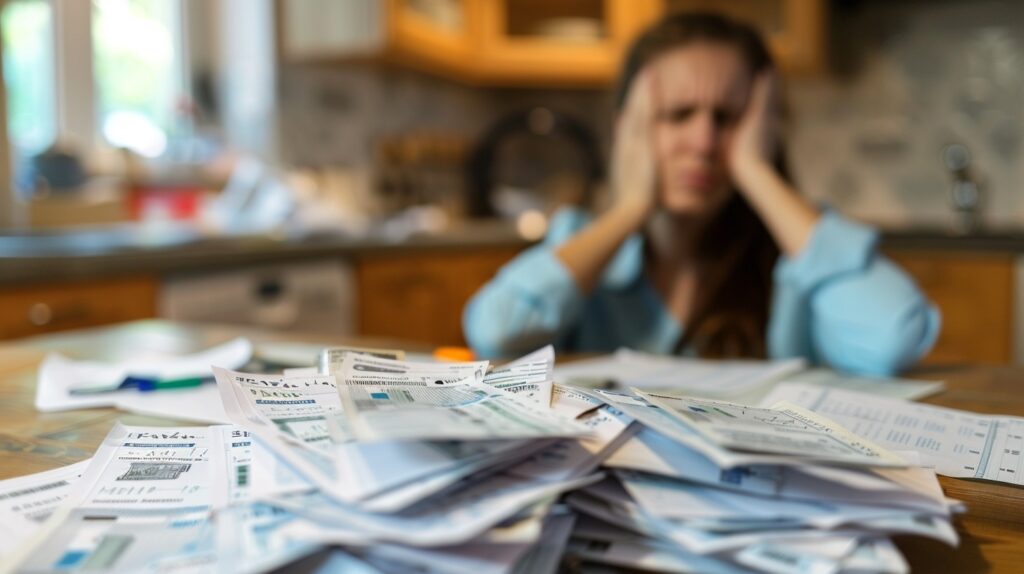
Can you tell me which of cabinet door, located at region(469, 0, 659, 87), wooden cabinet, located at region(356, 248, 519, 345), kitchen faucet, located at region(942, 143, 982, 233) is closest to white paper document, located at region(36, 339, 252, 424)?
wooden cabinet, located at region(356, 248, 519, 345)

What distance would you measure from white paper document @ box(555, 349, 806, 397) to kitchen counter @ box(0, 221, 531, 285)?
3.07 feet

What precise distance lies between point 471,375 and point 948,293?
7.36 ft

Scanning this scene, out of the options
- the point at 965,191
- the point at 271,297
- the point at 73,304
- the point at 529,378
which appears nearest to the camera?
the point at 529,378

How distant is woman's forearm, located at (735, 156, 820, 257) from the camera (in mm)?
1233

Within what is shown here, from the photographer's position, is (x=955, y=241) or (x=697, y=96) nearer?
(x=697, y=96)

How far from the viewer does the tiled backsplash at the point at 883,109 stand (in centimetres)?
289

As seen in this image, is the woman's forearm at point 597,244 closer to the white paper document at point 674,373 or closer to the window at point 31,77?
the white paper document at point 674,373

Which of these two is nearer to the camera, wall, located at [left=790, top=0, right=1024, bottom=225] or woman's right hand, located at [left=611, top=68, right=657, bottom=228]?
woman's right hand, located at [left=611, top=68, right=657, bottom=228]

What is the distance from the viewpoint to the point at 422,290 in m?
2.38

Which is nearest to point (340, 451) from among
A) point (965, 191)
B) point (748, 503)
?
point (748, 503)

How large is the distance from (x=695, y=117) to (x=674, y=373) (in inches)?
20.9

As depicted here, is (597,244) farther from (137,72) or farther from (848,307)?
(137,72)

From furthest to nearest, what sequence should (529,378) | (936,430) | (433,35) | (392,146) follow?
(392,146) → (433,35) → (936,430) → (529,378)

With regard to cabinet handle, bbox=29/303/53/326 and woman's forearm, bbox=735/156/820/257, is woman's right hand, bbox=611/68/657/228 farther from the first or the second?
cabinet handle, bbox=29/303/53/326
